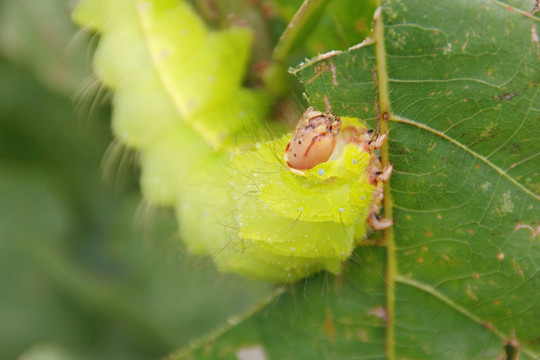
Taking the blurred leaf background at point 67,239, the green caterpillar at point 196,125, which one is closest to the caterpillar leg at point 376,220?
the green caterpillar at point 196,125

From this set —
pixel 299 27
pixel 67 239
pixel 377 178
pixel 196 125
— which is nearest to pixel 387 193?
pixel 377 178

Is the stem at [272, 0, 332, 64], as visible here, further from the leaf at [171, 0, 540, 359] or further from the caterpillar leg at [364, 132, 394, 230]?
the caterpillar leg at [364, 132, 394, 230]

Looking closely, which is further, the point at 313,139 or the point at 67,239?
the point at 67,239

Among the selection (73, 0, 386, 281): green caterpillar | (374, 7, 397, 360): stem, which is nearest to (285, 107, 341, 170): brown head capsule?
(73, 0, 386, 281): green caterpillar

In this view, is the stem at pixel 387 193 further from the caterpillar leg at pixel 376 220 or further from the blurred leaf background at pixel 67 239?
the blurred leaf background at pixel 67 239

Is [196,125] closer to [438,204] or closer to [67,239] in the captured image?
[438,204]
